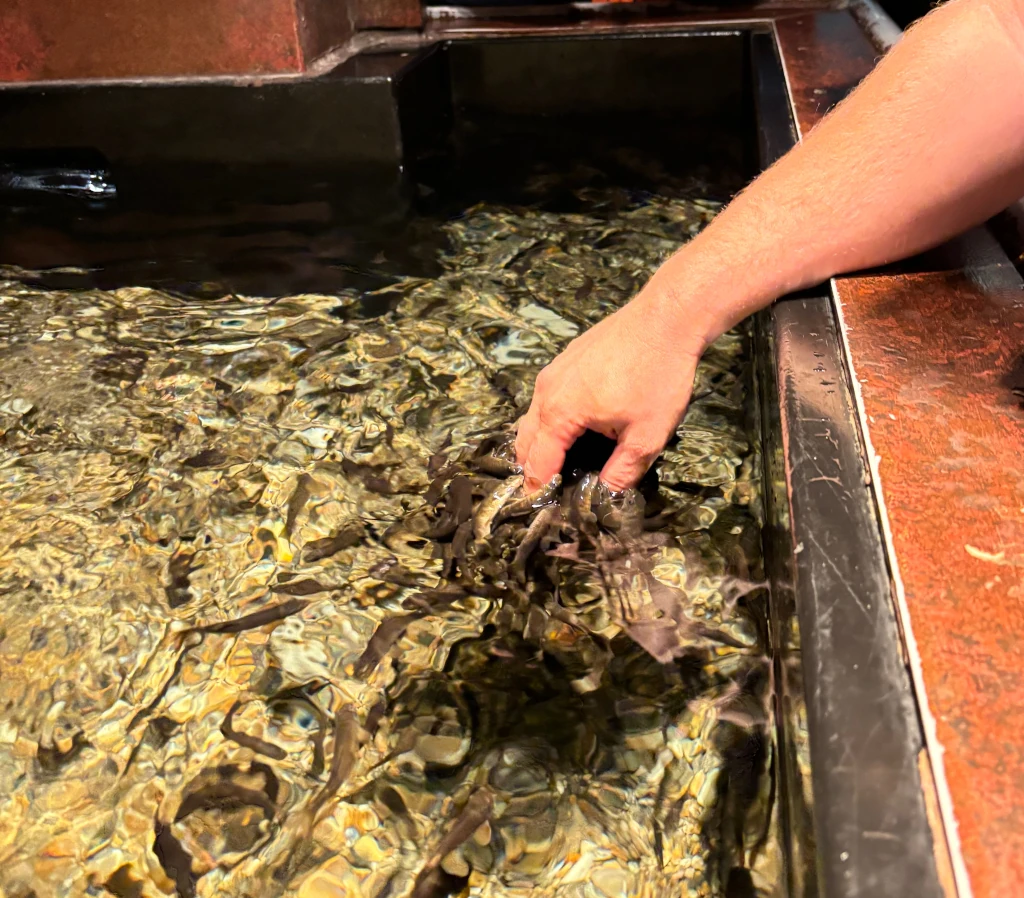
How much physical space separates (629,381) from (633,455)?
0.49 ft

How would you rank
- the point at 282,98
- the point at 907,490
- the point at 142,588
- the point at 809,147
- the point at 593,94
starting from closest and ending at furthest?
the point at 907,490 < the point at 809,147 < the point at 142,588 < the point at 282,98 < the point at 593,94

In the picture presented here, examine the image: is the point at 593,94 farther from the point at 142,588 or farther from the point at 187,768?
the point at 187,768

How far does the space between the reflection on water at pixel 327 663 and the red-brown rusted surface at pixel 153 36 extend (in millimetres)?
1713

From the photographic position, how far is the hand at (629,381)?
138cm

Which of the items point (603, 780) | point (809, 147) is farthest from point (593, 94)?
point (603, 780)

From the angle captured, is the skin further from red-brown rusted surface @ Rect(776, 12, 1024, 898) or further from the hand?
red-brown rusted surface @ Rect(776, 12, 1024, 898)

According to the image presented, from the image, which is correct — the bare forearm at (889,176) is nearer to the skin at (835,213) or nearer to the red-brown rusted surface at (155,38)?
the skin at (835,213)

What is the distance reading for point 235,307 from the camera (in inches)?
104

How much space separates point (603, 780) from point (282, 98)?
3080mm

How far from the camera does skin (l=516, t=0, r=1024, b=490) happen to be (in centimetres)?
123

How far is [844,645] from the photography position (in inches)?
32.8

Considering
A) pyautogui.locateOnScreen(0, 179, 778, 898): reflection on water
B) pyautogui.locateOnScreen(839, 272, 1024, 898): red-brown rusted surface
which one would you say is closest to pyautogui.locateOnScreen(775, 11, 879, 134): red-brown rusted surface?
pyautogui.locateOnScreen(0, 179, 778, 898): reflection on water

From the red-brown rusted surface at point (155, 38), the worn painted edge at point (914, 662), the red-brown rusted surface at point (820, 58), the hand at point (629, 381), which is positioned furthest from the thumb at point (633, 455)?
the red-brown rusted surface at point (155, 38)

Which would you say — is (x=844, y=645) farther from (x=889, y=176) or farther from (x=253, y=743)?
(x=253, y=743)
